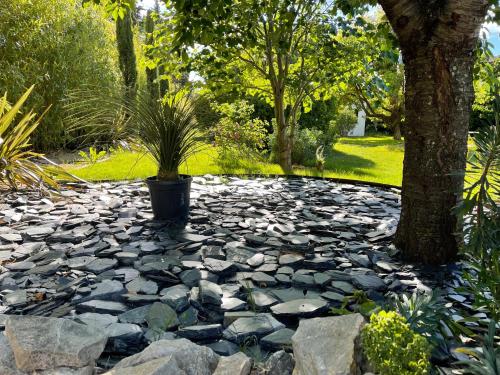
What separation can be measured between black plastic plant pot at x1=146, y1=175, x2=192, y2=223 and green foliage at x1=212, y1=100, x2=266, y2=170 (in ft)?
10.3

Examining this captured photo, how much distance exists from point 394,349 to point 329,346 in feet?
0.73

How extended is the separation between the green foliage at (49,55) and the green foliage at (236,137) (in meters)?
2.82

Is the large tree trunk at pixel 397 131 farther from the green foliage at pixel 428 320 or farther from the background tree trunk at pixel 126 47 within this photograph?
the green foliage at pixel 428 320

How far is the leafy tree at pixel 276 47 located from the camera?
417cm

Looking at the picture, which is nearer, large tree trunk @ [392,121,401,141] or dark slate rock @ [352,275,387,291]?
dark slate rock @ [352,275,387,291]

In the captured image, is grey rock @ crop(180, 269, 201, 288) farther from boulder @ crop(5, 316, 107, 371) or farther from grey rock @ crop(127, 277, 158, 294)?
boulder @ crop(5, 316, 107, 371)

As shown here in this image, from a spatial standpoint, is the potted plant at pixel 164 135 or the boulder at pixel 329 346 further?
the potted plant at pixel 164 135

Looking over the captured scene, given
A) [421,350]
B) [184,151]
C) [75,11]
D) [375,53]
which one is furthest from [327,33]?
[75,11]

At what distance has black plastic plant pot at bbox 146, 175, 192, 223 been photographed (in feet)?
11.6

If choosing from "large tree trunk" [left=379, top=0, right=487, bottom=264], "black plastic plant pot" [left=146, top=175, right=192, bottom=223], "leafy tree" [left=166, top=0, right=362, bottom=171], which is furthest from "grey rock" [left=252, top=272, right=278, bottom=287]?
"leafy tree" [left=166, top=0, right=362, bottom=171]

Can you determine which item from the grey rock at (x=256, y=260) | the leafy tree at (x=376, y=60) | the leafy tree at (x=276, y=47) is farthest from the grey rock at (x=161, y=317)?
the leafy tree at (x=376, y=60)

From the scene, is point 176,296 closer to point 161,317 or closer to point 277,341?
point 161,317

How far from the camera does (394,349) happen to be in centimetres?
129

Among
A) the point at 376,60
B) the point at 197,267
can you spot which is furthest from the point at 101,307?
the point at 376,60
